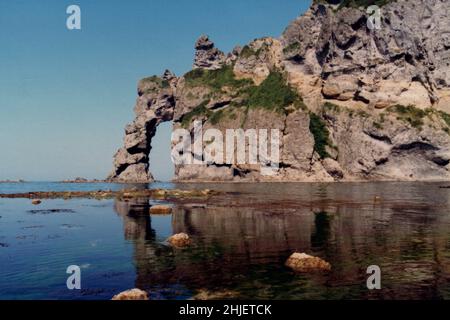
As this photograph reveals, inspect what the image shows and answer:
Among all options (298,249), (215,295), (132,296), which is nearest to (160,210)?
(298,249)

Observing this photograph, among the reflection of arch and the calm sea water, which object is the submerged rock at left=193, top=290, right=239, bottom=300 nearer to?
the calm sea water

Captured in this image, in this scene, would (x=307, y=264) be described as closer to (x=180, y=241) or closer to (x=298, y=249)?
(x=298, y=249)

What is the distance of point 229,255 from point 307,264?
5927 millimetres

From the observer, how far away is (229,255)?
26609 millimetres

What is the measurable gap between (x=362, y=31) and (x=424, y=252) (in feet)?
639

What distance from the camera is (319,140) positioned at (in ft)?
649

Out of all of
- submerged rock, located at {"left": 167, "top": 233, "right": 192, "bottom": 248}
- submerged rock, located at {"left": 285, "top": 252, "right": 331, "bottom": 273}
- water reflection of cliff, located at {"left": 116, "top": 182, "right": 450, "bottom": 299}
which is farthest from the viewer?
submerged rock, located at {"left": 167, "top": 233, "right": 192, "bottom": 248}

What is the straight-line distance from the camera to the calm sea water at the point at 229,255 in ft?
62.0

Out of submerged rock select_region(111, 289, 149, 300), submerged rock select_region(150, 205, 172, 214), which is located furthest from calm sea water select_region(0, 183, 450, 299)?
submerged rock select_region(150, 205, 172, 214)

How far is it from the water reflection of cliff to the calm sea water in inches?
2.4

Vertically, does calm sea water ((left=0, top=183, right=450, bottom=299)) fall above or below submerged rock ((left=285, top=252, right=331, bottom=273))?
below

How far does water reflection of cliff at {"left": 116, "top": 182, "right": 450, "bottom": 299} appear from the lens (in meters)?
19.3

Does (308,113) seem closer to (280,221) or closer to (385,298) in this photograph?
(280,221)
